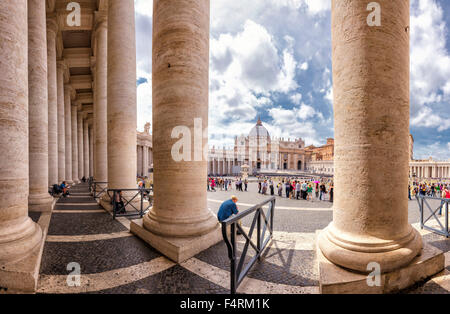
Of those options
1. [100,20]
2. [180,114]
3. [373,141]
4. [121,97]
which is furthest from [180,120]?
[100,20]

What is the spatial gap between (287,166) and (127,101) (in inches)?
5098

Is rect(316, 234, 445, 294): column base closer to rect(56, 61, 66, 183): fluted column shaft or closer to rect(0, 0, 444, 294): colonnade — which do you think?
rect(0, 0, 444, 294): colonnade

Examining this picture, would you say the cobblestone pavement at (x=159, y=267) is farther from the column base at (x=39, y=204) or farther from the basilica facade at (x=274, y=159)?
the basilica facade at (x=274, y=159)

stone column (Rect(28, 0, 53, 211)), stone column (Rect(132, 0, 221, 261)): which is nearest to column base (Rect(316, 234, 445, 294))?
stone column (Rect(132, 0, 221, 261))

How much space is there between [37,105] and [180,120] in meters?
8.64

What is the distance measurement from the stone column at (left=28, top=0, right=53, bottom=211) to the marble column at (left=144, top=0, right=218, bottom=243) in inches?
295

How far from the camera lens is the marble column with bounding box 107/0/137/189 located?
1042cm

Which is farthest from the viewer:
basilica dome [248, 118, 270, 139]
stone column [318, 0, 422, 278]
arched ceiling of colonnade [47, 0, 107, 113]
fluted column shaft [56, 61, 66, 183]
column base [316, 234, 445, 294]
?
basilica dome [248, 118, 270, 139]

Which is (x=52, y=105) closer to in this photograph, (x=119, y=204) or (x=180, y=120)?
(x=119, y=204)

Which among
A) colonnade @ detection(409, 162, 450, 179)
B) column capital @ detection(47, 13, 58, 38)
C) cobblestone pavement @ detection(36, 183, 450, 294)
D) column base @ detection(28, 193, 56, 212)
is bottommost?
colonnade @ detection(409, 162, 450, 179)

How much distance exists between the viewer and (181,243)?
5.15 m
